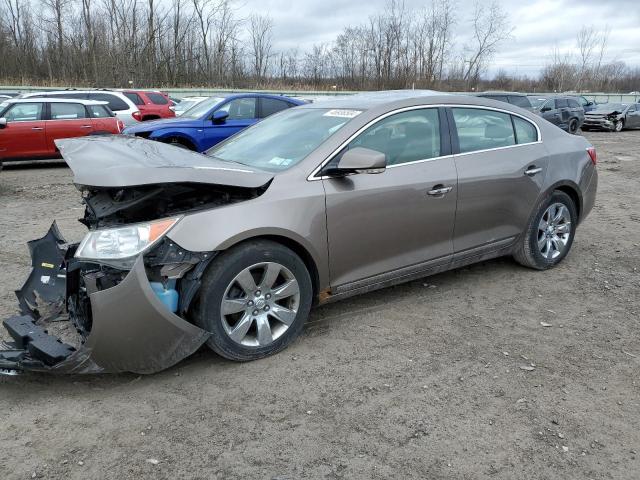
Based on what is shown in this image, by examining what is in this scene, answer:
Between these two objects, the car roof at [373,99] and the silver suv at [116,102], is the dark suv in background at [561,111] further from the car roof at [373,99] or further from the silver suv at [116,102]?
the car roof at [373,99]

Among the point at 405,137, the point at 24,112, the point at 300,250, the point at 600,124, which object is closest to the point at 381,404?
the point at 300,250

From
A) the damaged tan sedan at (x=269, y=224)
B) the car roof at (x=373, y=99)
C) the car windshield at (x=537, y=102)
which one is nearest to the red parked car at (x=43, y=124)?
the car roof at (x=373, y=99)

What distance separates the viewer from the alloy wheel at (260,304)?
3.20 metres

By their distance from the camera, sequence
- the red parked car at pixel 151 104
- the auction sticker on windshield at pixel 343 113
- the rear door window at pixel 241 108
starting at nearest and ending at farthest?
the auction sticker on windshield at pixel 343 113, the rear door window at pixel 241 108, the red parked car at pixel 151 104

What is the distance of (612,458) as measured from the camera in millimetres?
2525

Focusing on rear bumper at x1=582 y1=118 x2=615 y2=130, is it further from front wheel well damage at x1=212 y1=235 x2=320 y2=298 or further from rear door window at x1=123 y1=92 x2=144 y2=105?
front wheel well damage at x1=212 y1=235 x2=320 y2=298

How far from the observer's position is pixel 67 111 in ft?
39.5

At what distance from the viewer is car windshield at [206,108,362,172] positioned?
3.74m

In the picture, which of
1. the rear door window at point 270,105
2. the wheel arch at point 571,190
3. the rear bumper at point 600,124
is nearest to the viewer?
the wheel arch at point 571,190

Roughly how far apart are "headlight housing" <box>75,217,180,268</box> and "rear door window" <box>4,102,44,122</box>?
33.3 feet

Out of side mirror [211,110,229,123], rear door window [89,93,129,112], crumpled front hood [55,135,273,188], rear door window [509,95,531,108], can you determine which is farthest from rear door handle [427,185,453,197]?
rear door window [509,95,531,108]

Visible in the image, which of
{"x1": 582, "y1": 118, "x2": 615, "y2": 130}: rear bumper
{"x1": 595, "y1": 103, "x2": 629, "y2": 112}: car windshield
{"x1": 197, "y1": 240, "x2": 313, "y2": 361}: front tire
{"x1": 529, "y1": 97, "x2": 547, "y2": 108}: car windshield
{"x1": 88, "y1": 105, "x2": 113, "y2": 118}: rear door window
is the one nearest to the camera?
{"x1": 197, "y1": 240, "x2": 313, "y2": 361}: front tire

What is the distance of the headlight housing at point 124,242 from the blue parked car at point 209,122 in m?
7.26

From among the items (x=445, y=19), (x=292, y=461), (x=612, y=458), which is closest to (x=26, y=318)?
(x=292, y=461)
